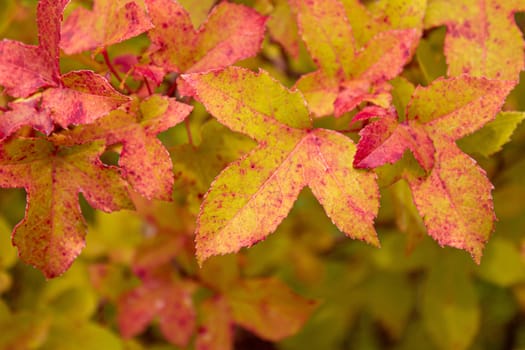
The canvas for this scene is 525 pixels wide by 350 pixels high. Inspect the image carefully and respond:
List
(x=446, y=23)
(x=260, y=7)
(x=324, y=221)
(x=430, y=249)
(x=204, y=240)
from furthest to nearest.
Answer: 1. (x=324, y=221)
2. (x=430, y=249)
3. (x=260, y=7)
4. (x=446, y=23)
5. (x=204, y=240)

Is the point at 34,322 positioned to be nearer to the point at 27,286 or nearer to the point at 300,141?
the point at 27,286

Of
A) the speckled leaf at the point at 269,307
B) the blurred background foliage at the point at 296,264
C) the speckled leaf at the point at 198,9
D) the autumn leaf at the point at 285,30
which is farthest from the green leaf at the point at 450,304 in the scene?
the speckled leaf at the point at 198,9

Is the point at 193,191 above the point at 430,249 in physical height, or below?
above

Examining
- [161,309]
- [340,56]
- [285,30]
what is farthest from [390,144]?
[161,309]

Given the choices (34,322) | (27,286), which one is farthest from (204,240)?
(27,286)

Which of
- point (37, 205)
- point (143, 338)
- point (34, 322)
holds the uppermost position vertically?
point (37, 205)

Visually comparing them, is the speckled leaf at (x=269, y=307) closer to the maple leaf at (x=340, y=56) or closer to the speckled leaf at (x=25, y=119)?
the maple leaf at (x=340, y=56)
